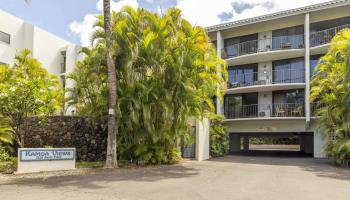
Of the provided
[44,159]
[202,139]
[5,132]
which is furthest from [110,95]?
[202,139]

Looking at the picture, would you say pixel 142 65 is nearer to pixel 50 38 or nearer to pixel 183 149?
pixel 183 149

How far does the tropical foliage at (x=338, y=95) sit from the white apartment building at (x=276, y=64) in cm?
434

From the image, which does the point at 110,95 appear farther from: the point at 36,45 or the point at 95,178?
the point at 36,45

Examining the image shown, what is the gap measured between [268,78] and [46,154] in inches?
729

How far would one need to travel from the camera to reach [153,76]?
48.1ft

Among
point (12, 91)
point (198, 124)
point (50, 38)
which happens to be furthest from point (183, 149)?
point (50, 38)

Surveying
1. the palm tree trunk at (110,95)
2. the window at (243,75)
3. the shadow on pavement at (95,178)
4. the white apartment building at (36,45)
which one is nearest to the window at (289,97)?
the window at (243,75)

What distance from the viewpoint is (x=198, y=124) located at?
19172mm

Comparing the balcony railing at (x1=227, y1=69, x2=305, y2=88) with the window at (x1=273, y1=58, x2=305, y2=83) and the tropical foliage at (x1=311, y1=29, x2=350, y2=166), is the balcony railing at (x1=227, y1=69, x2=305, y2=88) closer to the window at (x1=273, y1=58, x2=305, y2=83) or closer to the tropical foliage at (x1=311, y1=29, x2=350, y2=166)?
the window at (x1=273, y1=58, x2=305, y2=83)

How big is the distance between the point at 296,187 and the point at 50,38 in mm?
27941

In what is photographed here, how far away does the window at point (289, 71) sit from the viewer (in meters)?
23.7

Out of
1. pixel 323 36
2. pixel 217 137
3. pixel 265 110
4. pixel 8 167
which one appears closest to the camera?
pixel 8 167

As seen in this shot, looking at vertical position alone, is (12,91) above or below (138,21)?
below

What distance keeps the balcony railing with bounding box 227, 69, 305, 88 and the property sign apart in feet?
54.9
